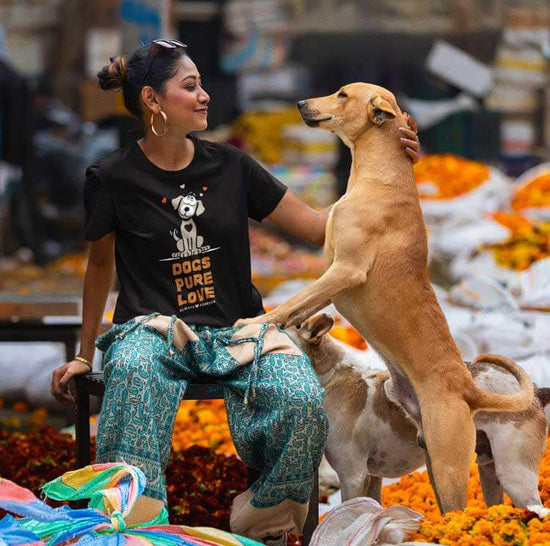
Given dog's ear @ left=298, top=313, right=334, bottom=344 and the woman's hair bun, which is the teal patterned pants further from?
the woman's hair bun

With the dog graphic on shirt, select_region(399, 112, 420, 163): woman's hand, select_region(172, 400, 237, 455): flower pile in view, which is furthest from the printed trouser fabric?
select_region(172, 400, 237, 455): flower pile

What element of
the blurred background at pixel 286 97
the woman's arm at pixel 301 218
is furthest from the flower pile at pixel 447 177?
the woman's arm at pixel 301 218

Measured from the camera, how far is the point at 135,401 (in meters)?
3.20

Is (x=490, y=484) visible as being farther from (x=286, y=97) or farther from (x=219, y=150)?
(x=286, y=97)

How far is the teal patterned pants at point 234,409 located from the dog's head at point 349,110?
0.57m

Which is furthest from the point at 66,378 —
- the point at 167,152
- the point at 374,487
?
the point at 374,487

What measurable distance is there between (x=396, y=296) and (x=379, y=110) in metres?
0.49

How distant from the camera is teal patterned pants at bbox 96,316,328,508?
3.20 metres

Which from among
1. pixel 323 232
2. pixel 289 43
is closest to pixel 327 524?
pixel 323 232

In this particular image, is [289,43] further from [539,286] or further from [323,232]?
[323,232]

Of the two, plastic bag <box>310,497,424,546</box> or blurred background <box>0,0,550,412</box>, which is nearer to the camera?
plastic bag <box>310,497,424,546</box>

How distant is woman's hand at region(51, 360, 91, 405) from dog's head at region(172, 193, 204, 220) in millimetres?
540

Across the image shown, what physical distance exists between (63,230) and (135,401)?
23.8 feet

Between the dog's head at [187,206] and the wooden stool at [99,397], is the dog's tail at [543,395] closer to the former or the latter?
the wooden stool at [99,397]
